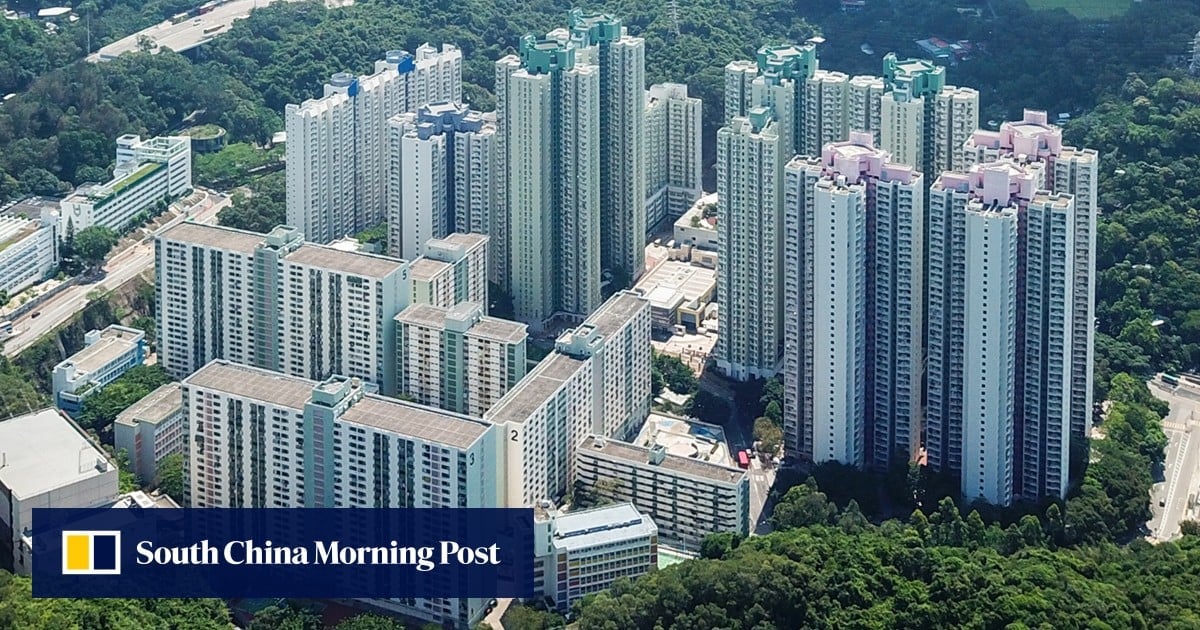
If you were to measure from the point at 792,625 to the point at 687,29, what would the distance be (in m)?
27.4

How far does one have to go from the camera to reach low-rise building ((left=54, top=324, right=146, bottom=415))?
107 feet

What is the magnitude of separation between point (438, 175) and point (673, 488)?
10.5m

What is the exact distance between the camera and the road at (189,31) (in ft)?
160

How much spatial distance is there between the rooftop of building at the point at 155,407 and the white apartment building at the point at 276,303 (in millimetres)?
1428

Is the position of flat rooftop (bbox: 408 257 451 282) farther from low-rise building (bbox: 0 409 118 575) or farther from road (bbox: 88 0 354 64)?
road (bbox: 88 0 354 64)

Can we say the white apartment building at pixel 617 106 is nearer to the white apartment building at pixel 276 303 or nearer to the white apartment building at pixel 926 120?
the white apartment building at pixel 926 120

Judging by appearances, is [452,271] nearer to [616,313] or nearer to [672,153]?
[616,313]

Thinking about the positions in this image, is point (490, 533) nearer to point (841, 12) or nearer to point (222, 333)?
point (222, 333)

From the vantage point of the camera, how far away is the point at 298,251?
32.2 meters

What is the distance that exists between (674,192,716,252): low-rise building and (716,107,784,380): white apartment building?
518 cm

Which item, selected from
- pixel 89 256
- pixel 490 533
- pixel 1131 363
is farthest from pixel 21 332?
pixel 1131 363

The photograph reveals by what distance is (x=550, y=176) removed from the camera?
36188 millimetres

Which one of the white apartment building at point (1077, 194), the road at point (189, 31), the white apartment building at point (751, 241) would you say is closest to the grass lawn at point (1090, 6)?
→ the white apartment building at point (751, 241)

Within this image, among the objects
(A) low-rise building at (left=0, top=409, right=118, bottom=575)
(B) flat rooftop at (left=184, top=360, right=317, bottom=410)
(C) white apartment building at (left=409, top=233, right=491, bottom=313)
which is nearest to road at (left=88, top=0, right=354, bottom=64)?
(C) white apartment building at (left=409, top=233, right=491, bottom=313)
